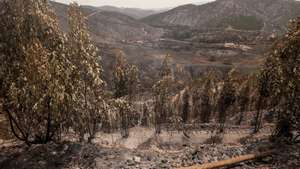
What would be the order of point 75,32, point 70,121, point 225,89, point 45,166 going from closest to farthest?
point 45,166 → point 75,32 → point 70,121 → point 225,89

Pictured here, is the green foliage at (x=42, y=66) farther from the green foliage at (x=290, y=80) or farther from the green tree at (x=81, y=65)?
the green foliage at (x=290, y=80)

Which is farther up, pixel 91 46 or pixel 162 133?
pixel 91 46

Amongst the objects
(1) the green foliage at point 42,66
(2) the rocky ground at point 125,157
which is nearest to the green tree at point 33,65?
(1) the green foliage at point 42,66

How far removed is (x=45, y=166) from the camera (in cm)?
1822

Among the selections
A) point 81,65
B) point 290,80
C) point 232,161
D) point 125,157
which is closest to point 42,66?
point 81,65

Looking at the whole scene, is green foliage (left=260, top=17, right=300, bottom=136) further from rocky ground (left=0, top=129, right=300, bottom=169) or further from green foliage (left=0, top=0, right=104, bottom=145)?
green foliage (left=0, top=0, right=104, bottom=145)

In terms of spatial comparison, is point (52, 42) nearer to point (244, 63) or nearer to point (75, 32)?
point (75, 32)

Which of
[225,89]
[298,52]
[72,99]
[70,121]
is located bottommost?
[225,89]

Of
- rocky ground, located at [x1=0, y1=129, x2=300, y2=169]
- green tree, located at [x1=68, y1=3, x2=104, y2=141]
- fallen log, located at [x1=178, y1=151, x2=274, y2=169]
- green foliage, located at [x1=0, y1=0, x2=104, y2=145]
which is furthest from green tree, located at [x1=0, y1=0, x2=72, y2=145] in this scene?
fallen log, located at [x1=178, y1=151, x2=274, y2=169]

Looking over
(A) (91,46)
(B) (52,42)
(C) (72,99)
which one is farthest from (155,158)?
(B) (52,42)

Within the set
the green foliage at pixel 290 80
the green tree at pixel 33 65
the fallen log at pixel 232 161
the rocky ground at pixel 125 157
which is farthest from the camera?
the green foliage at pixel 290 80

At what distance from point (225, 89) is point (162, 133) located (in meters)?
13.8

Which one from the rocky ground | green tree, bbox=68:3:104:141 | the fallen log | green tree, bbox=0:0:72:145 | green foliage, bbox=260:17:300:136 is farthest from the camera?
green foliage, bbox=260:17:300:136

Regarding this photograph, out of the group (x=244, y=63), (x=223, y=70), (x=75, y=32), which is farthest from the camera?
(x=244, y=63)
